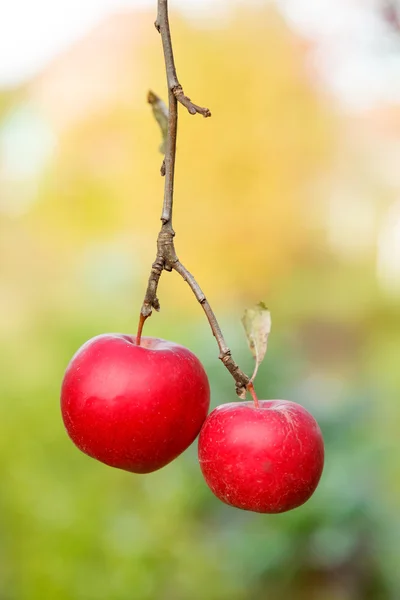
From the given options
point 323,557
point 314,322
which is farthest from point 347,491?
point 314,322

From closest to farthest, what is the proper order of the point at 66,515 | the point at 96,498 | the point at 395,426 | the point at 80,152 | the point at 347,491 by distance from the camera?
the point at 347,491 → the point at 66,515 → the point at 96,498 → the point at 395,426 → the point at 80,152

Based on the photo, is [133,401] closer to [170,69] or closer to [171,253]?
[171,253]

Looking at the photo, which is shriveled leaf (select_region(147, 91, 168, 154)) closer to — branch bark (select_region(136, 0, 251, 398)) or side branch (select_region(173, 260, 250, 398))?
branch bark (select_region(136, 0, 251, 398))

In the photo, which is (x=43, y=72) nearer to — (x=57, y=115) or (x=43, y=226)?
(x=57, y=115)

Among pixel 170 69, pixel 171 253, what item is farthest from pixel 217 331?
pixel 170 69

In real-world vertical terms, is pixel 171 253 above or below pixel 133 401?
above

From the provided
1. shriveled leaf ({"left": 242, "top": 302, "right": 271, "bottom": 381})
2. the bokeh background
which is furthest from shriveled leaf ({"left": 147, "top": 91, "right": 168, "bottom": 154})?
the bokeh background

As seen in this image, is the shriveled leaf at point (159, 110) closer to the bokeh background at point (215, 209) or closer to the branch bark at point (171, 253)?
the branch bark at point (171, 253)
